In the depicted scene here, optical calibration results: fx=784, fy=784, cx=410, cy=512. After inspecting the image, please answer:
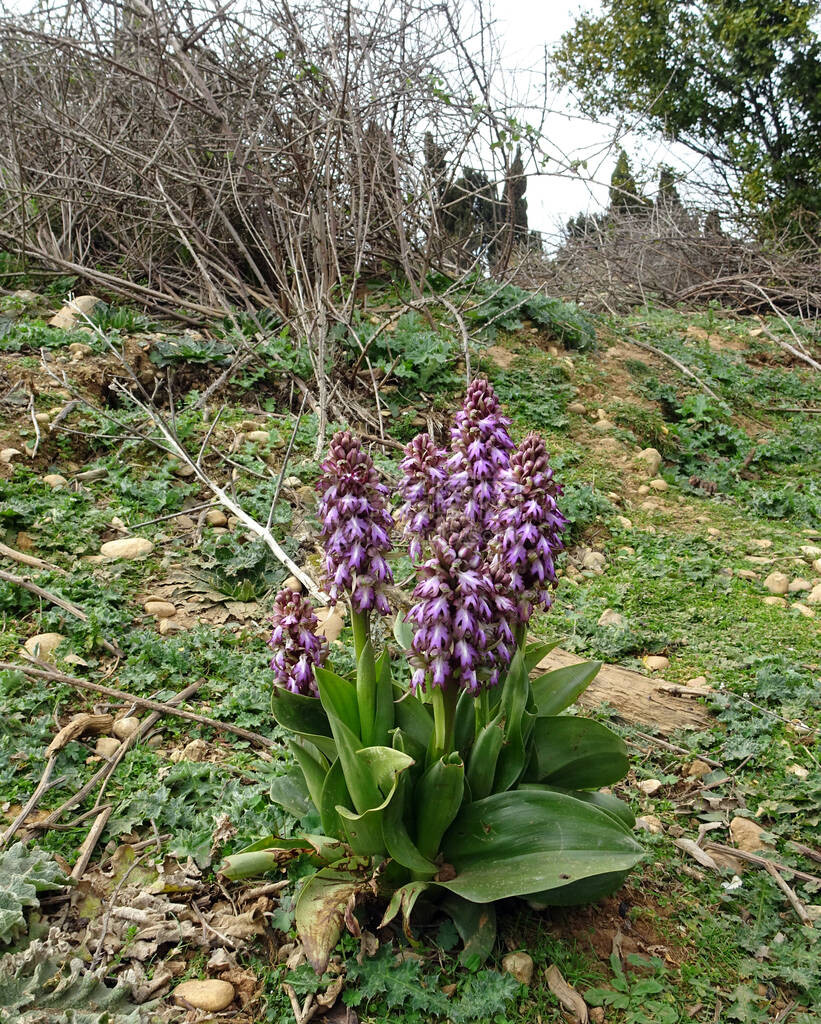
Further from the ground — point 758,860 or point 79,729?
point 79,729

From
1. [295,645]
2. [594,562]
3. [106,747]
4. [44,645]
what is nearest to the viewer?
[295,645]

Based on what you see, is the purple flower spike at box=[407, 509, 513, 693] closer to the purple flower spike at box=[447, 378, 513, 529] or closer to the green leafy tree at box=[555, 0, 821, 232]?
the purple flower spike at box=[447, 378, 513, 529]

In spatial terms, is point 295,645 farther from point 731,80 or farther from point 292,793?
point 731,80

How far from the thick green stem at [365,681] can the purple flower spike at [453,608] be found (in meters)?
0.23

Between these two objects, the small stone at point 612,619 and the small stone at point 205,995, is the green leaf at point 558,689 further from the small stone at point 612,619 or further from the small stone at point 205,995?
the small stone at point 612,619

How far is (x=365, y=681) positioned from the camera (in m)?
1.91

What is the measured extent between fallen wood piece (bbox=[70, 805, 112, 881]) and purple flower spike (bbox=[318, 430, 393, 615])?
1078 millimetres

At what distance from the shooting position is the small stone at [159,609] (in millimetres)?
3318

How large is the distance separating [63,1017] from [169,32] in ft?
17.7

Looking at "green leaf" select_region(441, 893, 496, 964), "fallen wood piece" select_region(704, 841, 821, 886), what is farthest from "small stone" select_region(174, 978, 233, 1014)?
"fallen wood piece" select_region(704, 841, 821, 886)

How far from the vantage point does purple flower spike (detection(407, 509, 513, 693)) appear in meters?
1.62

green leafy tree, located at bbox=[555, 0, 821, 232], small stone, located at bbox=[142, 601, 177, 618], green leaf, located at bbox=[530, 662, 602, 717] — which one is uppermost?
green leafy tree, located at bbox=[555, 0, 821, 232]

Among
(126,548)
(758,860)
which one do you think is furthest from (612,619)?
(126,548)

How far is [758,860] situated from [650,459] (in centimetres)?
355
